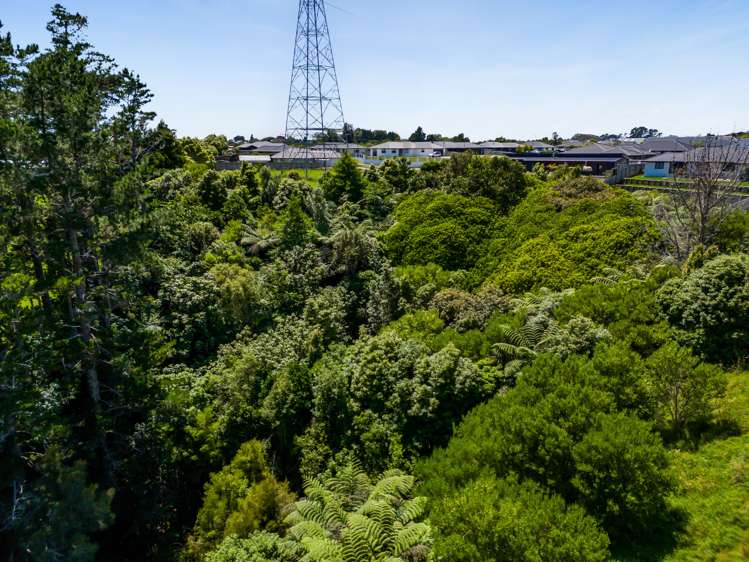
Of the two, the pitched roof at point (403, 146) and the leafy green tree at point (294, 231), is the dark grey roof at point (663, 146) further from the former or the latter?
the leafy green tree at point (294, 231)

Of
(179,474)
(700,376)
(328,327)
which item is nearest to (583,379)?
(700,376)

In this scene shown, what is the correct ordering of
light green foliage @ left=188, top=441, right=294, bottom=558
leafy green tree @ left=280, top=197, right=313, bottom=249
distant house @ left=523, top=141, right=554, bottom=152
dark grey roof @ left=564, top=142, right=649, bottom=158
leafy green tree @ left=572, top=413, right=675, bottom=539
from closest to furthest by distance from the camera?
leafy green tree @ left=572, top=413, right=675, bottom=539
light green foliage @ left=188, top=441, right=294, bottom=558
leafy green tree @ left=280, top=197, right=313, bottom=249
dark grey roof @ left=564, top=142, right=649, bottom=158
distant house @ left=523, top=141, right=554, bottom=152

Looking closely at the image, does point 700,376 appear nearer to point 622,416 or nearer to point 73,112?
point 622,416

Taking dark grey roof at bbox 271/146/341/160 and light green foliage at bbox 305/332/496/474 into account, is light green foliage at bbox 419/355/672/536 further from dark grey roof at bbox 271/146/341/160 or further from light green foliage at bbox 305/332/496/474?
dark grey roof at bbox 271/146/341/160

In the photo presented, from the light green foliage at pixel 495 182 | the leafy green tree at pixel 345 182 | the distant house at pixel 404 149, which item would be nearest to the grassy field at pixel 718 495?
the light green foliage at pixel 495 182

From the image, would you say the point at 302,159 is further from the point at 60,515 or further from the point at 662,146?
the point at 662,146

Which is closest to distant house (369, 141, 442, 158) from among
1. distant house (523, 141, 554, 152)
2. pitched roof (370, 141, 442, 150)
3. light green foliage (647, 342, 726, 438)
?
pitched roof (370, 141, 442, 150)
